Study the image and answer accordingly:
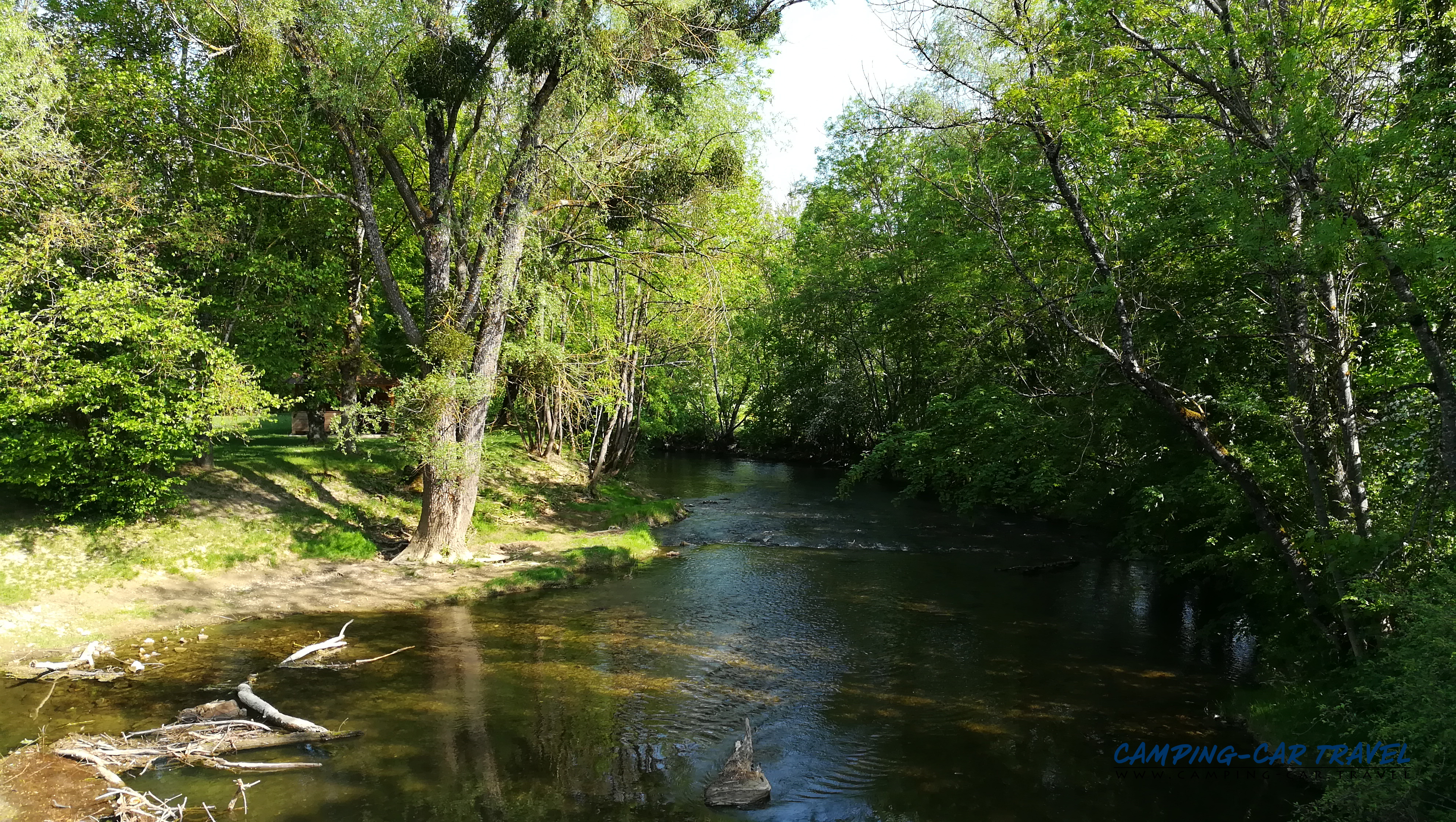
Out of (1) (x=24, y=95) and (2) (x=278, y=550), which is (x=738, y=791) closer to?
(2) (x=278, y=550)

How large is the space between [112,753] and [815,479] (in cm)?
2942

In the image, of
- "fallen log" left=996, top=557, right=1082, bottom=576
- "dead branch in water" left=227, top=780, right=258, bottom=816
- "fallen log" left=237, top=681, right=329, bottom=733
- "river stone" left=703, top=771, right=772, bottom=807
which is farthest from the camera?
"fallen log" left=996, top=557, right=1082, bottom=576

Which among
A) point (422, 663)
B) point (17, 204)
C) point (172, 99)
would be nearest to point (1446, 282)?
point (422, 663)

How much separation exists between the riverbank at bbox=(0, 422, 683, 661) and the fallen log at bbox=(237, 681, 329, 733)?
3.88 m

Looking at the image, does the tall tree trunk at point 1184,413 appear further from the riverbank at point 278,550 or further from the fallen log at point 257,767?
the riverbank at point 278,550

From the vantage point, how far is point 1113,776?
862 cm

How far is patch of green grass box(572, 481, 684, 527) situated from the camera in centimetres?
2348

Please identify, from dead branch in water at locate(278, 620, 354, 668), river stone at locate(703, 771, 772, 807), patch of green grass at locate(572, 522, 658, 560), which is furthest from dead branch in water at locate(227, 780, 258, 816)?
patch of green grass at locate(572, 522, 658, 560)

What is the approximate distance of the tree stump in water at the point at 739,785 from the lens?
7805 millimetres

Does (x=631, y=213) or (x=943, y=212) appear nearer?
(x=631, y=213)

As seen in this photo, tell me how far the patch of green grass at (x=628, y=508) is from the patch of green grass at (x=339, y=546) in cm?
707

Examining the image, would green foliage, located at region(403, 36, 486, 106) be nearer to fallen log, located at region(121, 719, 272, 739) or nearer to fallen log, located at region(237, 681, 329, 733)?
fallen log, located at region(237, 681, 329, 733)

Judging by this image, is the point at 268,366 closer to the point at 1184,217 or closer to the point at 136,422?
the point at 136,422

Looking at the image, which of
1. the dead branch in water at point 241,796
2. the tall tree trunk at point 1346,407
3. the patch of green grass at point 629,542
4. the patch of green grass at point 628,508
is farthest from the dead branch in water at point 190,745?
the patch of green grass at point 628,508
